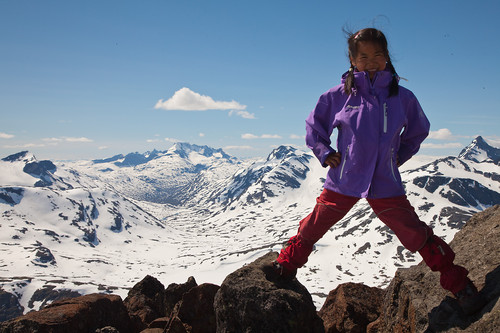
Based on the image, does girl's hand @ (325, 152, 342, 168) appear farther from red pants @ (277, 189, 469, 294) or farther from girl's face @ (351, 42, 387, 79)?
girl's face @ (351, 42, 387, 79)

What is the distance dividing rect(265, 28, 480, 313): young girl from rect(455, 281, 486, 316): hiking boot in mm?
243

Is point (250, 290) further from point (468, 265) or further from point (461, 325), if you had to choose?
point (468, 265)

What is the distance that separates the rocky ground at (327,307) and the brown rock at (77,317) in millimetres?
27

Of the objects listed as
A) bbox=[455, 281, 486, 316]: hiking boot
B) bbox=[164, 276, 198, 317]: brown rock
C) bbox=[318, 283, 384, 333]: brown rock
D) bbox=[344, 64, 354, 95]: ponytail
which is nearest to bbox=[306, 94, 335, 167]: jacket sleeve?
bbox=[344, 64, 354, 95]: ponytail

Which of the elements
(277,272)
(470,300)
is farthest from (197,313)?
(470,300)

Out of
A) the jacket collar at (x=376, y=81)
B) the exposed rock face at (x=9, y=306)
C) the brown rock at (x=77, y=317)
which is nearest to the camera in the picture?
the jacket collar at (x=376, y=81)

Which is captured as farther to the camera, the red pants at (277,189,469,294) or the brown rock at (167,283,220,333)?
the brown rock at (167,283,220,333)

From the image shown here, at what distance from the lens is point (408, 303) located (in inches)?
263

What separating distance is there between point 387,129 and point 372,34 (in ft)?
6.47

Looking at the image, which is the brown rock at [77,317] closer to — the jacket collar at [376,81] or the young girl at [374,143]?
the young girl at [374,143]

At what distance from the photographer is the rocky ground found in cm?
567

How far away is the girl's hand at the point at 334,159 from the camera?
6.54m

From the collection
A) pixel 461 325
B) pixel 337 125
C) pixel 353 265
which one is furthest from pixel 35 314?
pixel 353 265

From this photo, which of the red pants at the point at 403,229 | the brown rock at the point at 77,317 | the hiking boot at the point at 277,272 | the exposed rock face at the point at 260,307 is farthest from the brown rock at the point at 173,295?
the red pants at the point at 403,229
